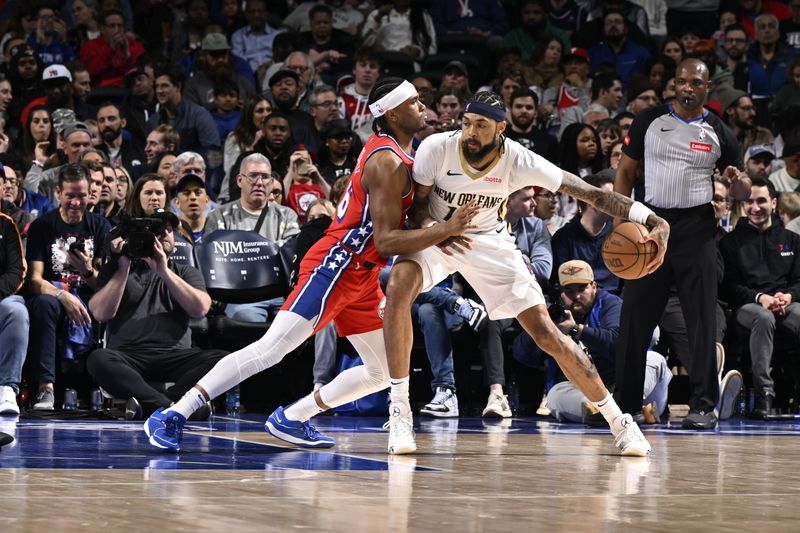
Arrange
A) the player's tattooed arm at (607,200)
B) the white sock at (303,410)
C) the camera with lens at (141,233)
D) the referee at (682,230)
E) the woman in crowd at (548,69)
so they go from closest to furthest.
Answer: the player's tattooed arm at (607,200)
the white sock at (303,410)
the camera with lens at (141,233)
the referee at (682,230)
the woman in crowd at (548,69)

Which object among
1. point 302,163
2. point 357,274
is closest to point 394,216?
point 357,274

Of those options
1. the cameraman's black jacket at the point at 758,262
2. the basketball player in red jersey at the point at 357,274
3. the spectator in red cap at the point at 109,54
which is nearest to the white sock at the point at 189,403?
the basketball player in red jersey at the point at 357,274

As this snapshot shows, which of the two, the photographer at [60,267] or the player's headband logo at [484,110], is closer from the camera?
the player's headband logo at [484,110]

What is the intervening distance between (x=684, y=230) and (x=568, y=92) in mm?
5693

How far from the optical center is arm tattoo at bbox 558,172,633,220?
6.12 metres

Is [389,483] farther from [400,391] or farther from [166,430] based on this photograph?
[166,430]

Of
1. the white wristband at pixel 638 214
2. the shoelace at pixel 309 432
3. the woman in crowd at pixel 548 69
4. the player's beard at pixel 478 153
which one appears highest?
the woman in crowd at pixel 548 69

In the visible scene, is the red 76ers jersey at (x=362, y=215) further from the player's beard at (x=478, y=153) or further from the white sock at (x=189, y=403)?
the white sock at (x=189, y=403)

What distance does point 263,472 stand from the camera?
516cm

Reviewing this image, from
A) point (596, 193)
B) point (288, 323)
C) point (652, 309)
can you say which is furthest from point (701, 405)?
point (288, 323)

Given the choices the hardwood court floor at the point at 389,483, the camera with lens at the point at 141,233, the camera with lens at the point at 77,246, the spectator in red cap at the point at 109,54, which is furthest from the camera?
the spectator in red cap at the point at 109,54

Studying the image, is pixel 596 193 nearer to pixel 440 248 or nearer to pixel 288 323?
pixel 440 248

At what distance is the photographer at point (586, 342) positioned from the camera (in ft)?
28.3

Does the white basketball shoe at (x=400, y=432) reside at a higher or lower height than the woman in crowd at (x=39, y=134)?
lower
